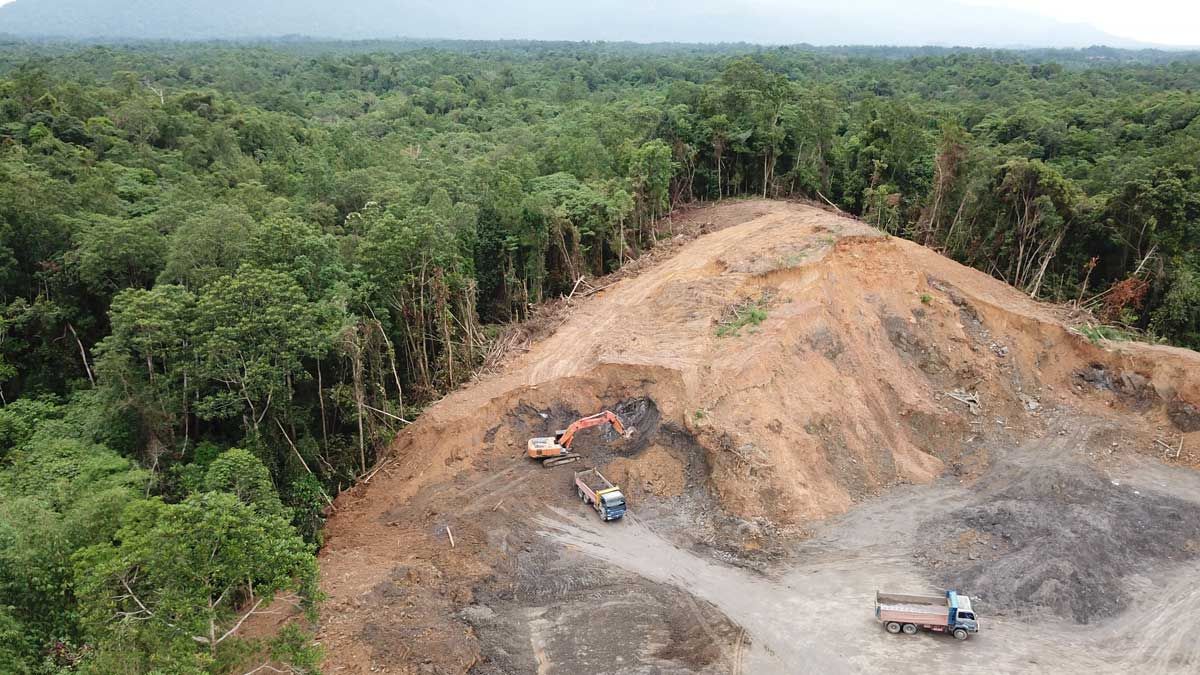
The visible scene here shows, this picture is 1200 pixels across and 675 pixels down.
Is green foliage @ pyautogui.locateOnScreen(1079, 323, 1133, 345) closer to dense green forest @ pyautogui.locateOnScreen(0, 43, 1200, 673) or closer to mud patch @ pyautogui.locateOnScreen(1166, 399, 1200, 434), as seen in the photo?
dense green forest @ pyautogui.locateOnScreen(0, 43, 1200, 673)

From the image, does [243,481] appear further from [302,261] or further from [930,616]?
[930,616]

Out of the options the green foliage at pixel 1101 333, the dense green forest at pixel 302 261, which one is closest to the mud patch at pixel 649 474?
the dense green forest at pixel 302 261

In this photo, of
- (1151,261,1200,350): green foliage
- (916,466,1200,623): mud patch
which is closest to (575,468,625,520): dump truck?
(916,466,1200,623): mud patch

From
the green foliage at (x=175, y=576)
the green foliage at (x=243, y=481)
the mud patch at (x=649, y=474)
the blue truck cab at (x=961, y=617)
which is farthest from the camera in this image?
the mud patch at (x=649, y=474)

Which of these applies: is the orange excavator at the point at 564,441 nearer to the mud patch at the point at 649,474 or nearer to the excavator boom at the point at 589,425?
the excavator boom at the point at 589,425

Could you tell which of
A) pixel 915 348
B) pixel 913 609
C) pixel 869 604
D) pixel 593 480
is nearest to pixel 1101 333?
pixel 915 348
